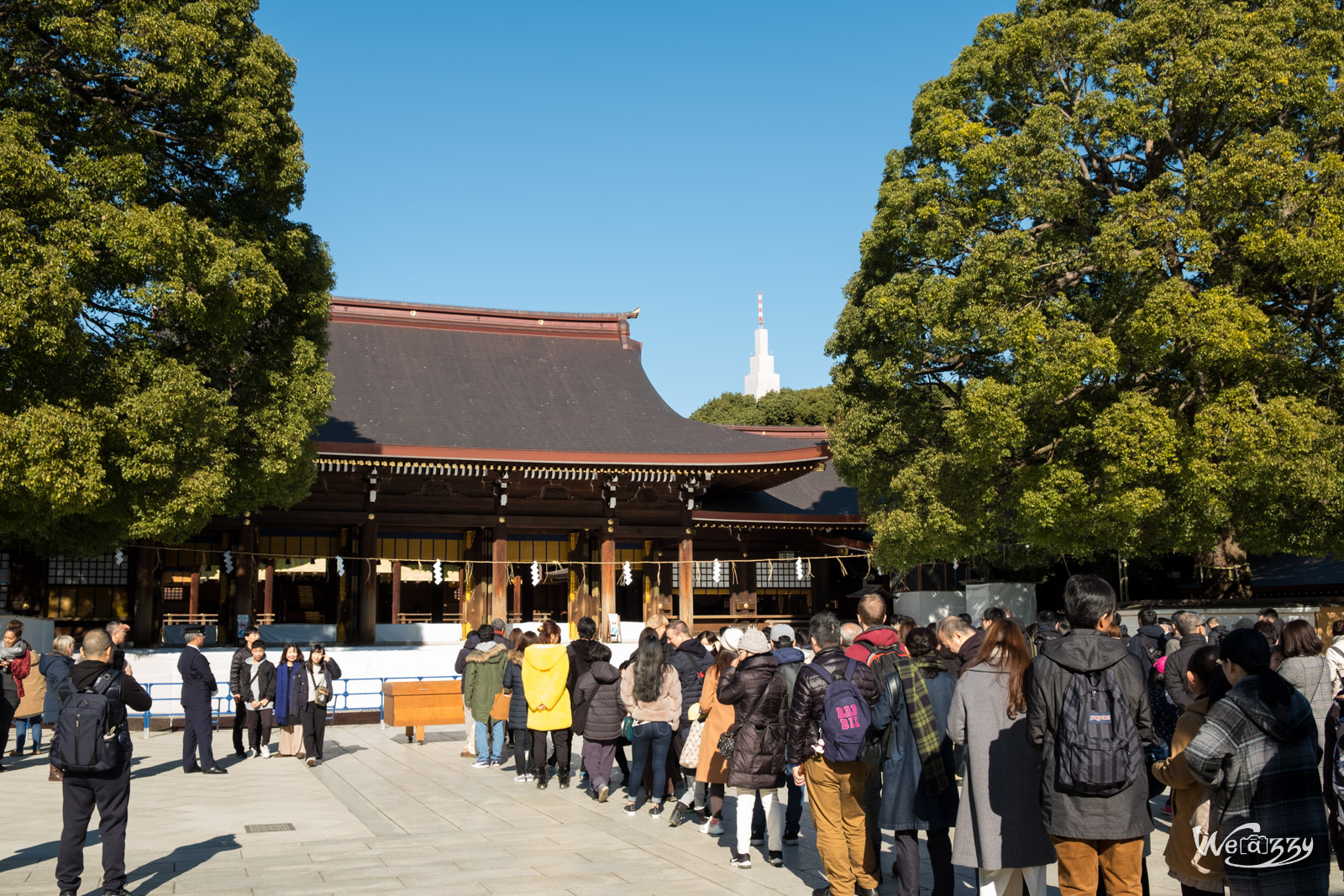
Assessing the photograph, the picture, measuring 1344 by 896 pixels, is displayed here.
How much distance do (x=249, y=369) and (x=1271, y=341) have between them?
15.5 m

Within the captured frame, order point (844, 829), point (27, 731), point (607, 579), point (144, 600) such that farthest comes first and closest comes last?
1. point (607, 579)
2. point (144, 600)
3. point (27, 731)
4. point (844, 829)

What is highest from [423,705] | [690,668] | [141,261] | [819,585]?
[141,261]

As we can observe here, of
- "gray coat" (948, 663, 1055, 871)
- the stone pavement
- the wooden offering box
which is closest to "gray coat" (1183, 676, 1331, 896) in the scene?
"gray coat" (948, 663, 1055, 871)

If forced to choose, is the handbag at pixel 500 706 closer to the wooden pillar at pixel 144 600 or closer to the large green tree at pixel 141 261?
the large green tree at pixel 141 261

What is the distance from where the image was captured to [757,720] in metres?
6.88

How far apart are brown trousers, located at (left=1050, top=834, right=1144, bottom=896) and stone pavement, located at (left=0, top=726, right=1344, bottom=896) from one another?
208 cm


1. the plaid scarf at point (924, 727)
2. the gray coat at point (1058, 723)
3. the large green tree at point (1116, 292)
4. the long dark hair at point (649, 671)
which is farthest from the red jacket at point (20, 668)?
the large green tree at point (1116, 292)

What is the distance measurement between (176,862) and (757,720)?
413 centimetres

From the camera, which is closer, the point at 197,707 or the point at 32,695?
the point at 197,707

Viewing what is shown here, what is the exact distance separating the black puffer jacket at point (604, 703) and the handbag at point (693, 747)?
1.06 m

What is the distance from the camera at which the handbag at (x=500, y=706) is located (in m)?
11.4

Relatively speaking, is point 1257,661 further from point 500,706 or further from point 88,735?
point 500,706

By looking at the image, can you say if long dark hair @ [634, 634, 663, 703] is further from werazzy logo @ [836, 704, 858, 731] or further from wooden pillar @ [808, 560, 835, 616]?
wooden pillar @ [808, 560, 835, 616]

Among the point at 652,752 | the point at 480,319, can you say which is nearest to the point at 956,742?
the point at 652,752
